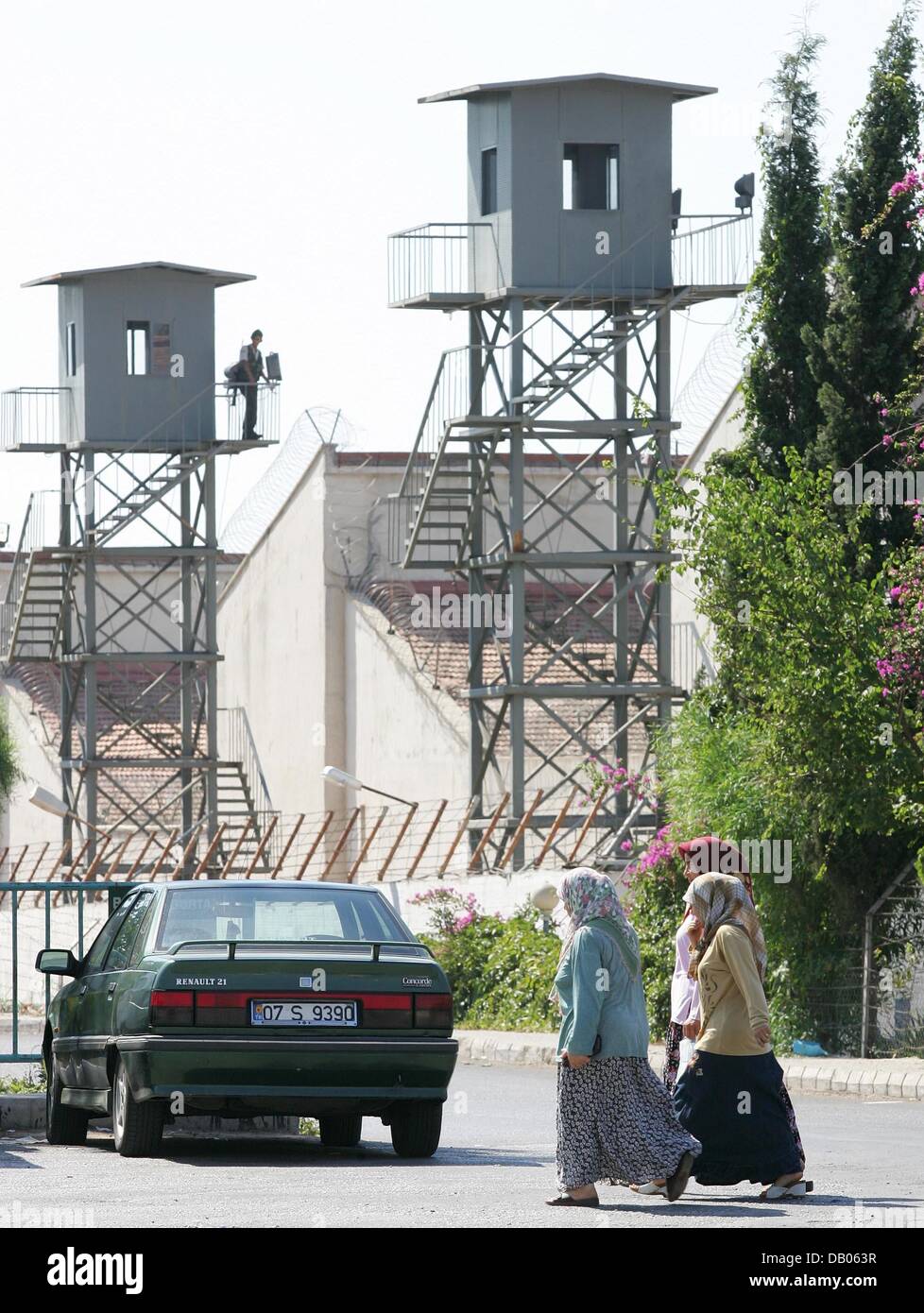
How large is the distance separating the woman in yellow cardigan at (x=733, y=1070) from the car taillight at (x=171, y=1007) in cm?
257

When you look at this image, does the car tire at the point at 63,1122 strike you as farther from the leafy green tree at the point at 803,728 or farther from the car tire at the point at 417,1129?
the leafy green tree at the point at 803,728

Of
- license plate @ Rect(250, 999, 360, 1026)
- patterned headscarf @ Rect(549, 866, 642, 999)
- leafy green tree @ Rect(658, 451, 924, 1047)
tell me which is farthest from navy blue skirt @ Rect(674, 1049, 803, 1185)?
leafy green tree @ Rect(658, 451, 924, 1047)

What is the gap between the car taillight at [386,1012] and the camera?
13.6m

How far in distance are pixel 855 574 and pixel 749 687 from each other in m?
2.24

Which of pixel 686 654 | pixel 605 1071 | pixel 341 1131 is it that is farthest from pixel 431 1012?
pixel 686 654

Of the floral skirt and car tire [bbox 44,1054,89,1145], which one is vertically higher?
the floral skirt

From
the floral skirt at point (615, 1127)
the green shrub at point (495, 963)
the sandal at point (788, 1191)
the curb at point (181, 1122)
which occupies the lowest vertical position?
the green shrub at point (495, 963)

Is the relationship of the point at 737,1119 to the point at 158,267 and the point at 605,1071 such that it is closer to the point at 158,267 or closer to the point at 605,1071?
the point at 605,1071

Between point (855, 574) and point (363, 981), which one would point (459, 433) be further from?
point (363, 981)

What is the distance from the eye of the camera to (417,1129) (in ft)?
46.7

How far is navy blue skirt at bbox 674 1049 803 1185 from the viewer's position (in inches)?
478

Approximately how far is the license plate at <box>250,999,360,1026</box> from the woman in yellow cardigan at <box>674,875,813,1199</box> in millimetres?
1967

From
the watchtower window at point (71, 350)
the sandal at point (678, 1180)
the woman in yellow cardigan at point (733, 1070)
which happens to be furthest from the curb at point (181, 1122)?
the watchtower window at point (71, 350)

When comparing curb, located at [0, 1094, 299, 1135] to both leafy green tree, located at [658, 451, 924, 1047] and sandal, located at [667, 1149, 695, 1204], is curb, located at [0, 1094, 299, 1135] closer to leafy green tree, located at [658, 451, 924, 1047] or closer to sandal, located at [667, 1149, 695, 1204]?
sandal, located at [667, 1149, 695, 1204]
